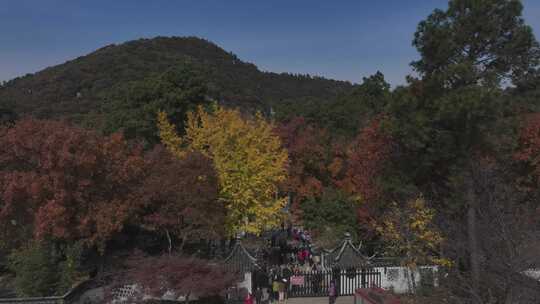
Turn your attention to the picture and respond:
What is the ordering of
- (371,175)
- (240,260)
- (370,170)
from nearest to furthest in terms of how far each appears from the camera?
(240,260), (371,175), (370,170)

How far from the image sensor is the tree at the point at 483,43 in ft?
A: 56.0

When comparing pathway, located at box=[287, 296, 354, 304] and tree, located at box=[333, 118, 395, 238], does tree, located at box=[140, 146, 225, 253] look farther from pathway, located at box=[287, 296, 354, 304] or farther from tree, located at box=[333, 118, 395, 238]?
tree, located at box=[333, 118, 395, 238]

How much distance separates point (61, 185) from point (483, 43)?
55.9 ft

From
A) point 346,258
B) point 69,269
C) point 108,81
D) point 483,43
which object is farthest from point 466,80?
point 108,81

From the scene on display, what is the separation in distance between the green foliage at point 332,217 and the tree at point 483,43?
10.5m

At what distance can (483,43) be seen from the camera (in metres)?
17.5

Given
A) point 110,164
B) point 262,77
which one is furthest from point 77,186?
point 262,77

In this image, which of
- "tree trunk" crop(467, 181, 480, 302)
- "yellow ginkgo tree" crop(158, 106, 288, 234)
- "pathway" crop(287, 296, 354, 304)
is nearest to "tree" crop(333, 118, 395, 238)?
"pathway" crop(287, 296, 354, 304)

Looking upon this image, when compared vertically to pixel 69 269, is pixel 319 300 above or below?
below

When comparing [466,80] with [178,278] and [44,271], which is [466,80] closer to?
[178,278]

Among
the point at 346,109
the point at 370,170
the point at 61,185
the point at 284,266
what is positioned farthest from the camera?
the point at 346,109

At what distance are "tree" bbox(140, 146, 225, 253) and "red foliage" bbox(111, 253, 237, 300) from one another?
4.51m

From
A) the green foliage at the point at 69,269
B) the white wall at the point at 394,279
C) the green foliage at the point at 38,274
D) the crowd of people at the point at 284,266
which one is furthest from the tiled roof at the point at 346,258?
the green foliage at the point at 38,274

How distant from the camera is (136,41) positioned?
121312 mm
